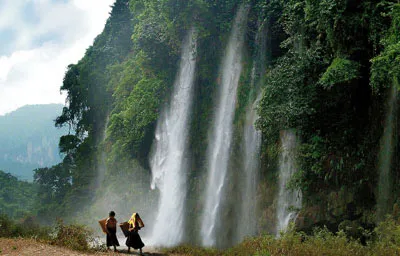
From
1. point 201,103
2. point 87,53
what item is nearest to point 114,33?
point 87,53

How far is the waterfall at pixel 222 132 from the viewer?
15766 mm

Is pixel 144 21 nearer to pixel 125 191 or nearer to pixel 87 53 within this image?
pixel 125 191

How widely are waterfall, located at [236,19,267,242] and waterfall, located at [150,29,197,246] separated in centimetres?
335

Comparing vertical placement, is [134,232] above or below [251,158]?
below

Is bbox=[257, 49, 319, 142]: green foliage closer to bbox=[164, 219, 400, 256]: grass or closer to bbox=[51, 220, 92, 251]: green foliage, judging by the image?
bbox=[164, 219, 400, 256]: grass

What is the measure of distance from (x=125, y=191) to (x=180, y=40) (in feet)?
32.0

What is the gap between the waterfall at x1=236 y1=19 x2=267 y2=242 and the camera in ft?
47.7

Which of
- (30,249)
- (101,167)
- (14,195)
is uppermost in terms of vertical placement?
(101,167)

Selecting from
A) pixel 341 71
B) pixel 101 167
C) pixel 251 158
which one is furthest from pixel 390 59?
pixel 101 167

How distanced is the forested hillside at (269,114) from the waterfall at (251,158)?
0.18 ft

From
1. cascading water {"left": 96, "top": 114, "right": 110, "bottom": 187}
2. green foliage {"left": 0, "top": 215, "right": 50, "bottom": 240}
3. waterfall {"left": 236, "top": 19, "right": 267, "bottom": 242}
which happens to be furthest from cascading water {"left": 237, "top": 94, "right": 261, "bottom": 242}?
cascading water {"left": 96, "top": 114, "right": 110, "bottom": 187}

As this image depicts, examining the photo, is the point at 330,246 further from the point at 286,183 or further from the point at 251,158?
the point at 251,158

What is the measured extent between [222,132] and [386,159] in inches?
279

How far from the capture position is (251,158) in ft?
49.3
